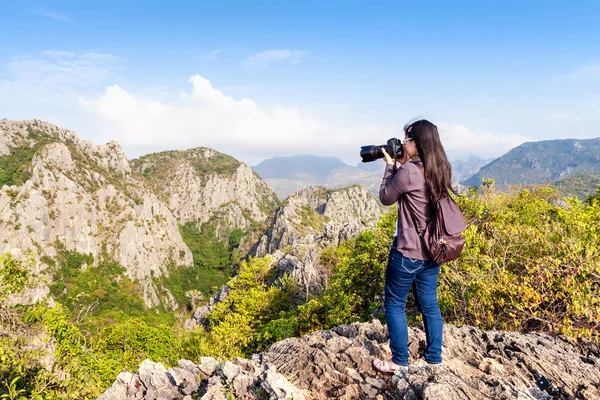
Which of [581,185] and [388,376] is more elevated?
[388,376]

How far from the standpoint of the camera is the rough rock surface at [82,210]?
292ft

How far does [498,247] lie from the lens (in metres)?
9.69

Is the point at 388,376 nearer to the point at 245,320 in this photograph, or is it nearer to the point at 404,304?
the point at 404,304

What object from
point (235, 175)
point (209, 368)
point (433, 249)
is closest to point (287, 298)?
point (209, 368)

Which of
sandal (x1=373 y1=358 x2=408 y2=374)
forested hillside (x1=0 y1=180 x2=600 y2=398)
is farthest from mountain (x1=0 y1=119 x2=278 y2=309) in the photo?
sandal (x1=373 y1=358 x2=408 y2=374)

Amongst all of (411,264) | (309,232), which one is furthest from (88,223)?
(411,264)

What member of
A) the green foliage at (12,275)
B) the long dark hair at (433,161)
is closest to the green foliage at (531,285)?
the long dark hair at (433,161)

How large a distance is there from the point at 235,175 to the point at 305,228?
102 metres

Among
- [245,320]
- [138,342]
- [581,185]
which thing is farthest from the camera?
[581,185]

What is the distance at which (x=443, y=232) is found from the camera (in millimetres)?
3801

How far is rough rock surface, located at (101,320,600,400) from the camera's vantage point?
3614mm

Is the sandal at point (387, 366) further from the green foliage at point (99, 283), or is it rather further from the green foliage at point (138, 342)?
the green foliage at point (99, 283)

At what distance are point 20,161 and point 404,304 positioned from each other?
14608cm

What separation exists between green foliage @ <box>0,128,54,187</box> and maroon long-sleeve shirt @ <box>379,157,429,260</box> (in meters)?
123
